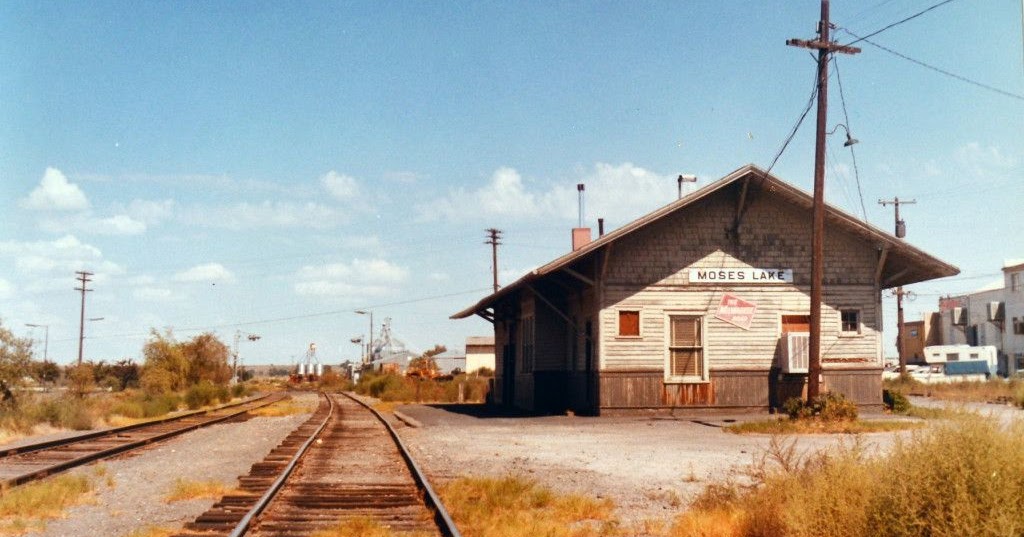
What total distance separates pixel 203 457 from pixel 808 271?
1549cm

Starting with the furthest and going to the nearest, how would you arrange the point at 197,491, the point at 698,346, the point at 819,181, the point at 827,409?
the point at 698,346 → the point at 819,181 → the point at 827,409 → the point at 197,491

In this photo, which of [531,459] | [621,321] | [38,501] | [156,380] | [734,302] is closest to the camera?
[38,501]

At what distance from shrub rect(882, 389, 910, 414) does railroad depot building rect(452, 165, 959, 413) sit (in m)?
1.01

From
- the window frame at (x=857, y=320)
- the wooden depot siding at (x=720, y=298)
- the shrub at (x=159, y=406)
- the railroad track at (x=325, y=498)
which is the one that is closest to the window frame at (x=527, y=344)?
the wooden depot siding at (x=720, y=298)

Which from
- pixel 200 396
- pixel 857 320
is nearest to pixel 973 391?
pixel 857 320

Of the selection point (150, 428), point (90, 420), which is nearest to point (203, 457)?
point (150, 428)

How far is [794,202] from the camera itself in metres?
22.7

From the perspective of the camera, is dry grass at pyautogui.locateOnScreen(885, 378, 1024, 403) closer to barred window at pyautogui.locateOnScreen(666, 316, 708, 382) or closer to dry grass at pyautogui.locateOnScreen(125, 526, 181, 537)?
barred window at pyautogui.locateOnScreen(666, 316, 708, 382)

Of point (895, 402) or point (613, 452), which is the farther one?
point (895, 402)

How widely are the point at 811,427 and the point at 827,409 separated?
3.04ft

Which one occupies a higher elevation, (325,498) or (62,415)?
(325,498)

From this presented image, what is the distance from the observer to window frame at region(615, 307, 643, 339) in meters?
Result: 22.0

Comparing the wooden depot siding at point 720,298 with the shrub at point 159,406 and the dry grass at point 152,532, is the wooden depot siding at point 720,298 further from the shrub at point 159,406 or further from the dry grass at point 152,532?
the shrub at point 159,406

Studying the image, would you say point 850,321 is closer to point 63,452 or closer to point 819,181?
point 819,181
